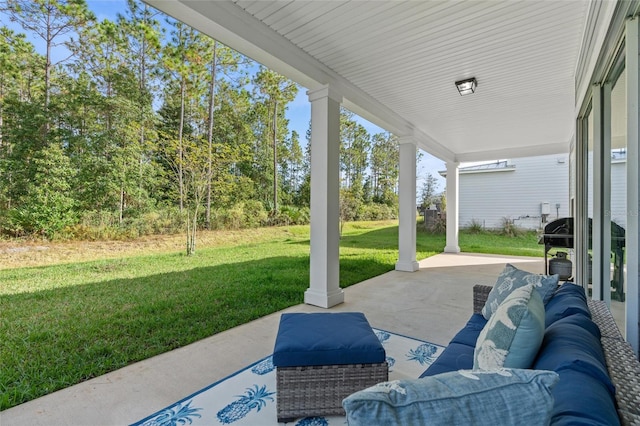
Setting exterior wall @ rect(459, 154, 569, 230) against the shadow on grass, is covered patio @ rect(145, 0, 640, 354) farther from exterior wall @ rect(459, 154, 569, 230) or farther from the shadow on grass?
exterior wall @ rect(459, 154, 569, 230)

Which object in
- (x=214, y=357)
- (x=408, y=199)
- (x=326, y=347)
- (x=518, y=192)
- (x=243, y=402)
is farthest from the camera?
(x=518, y=192)

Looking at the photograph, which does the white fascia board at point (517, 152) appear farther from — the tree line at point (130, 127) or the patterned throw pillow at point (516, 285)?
the patterned throw pillow at point (516, 285)

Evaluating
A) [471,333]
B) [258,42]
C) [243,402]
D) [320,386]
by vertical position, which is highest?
[258,42]

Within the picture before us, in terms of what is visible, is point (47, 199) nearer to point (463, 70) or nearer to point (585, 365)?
point (585, 365)

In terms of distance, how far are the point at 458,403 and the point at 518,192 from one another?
11.3m

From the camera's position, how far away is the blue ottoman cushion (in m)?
1.65

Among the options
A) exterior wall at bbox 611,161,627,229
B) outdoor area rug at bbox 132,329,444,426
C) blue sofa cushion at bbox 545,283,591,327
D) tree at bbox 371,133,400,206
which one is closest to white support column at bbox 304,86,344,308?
outdoor area rug at bbox 132,329,444,426

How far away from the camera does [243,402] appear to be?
1.92 meters

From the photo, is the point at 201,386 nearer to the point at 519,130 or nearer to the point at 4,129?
the point at 4,129

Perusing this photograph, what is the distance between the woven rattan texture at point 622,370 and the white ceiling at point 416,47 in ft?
8.02

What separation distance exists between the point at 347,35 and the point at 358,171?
21.9ft

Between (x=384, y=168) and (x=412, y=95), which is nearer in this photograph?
(x=412, y=95)

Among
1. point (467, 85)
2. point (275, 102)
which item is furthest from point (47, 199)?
point (467, 85)

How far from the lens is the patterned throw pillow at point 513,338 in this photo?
41.4 inches
